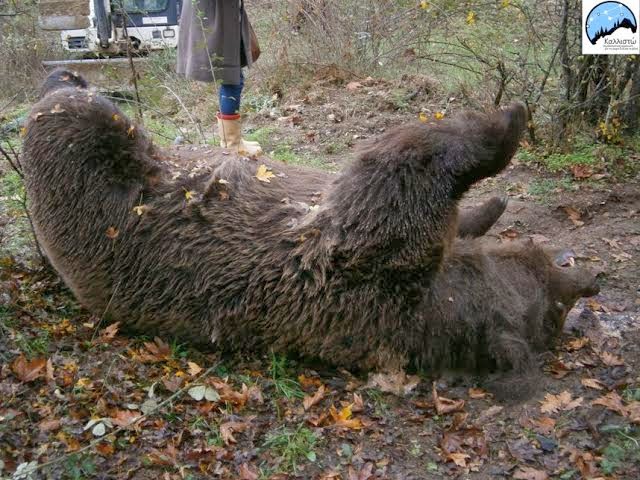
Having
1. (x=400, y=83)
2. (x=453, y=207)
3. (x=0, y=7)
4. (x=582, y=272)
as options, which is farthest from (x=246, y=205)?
(x=400, y=83)

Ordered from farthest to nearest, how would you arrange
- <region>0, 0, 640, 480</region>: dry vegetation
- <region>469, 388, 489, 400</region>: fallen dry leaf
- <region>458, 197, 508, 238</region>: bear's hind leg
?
<region>458, 197, 508, 238</region>: bear's hind leg, <region>469, 388, 489, 400</region>: fallen dry leaf, <region>0, 0, 640, 480</region>: dry vegetation

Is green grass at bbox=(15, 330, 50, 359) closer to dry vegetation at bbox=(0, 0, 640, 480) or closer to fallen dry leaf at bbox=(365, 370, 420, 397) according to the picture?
dry vegetation at bbox=(0, 0, 640, 480)

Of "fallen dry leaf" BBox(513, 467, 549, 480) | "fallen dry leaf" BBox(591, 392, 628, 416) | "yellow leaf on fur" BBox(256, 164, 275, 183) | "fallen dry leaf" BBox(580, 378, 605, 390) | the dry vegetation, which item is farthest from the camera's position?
"yellow leaf on fur" BBox(256, 164, 275, 183)

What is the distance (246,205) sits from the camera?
13.1 ft

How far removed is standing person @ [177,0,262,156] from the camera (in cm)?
597

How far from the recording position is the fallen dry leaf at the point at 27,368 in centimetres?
356

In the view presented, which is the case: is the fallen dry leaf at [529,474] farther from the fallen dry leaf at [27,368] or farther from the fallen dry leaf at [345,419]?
the fallen dry leaf at [27,368]

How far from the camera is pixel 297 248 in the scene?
382 cm

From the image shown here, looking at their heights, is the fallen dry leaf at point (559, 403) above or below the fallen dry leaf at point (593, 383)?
below

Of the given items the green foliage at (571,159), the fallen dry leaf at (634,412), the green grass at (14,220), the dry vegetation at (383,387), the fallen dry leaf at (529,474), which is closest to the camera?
the fallen dry leaf at (529,474)

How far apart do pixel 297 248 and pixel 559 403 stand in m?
1.71

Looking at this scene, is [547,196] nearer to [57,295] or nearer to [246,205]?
[246,205]

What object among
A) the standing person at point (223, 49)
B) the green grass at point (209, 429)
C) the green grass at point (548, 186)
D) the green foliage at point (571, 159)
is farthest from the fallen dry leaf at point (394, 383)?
the green foliage at point (571, 159)

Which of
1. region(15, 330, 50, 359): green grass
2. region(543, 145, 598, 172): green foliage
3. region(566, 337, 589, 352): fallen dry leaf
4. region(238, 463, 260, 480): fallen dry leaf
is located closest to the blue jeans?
region(15, 330, 50, 359): green grass
